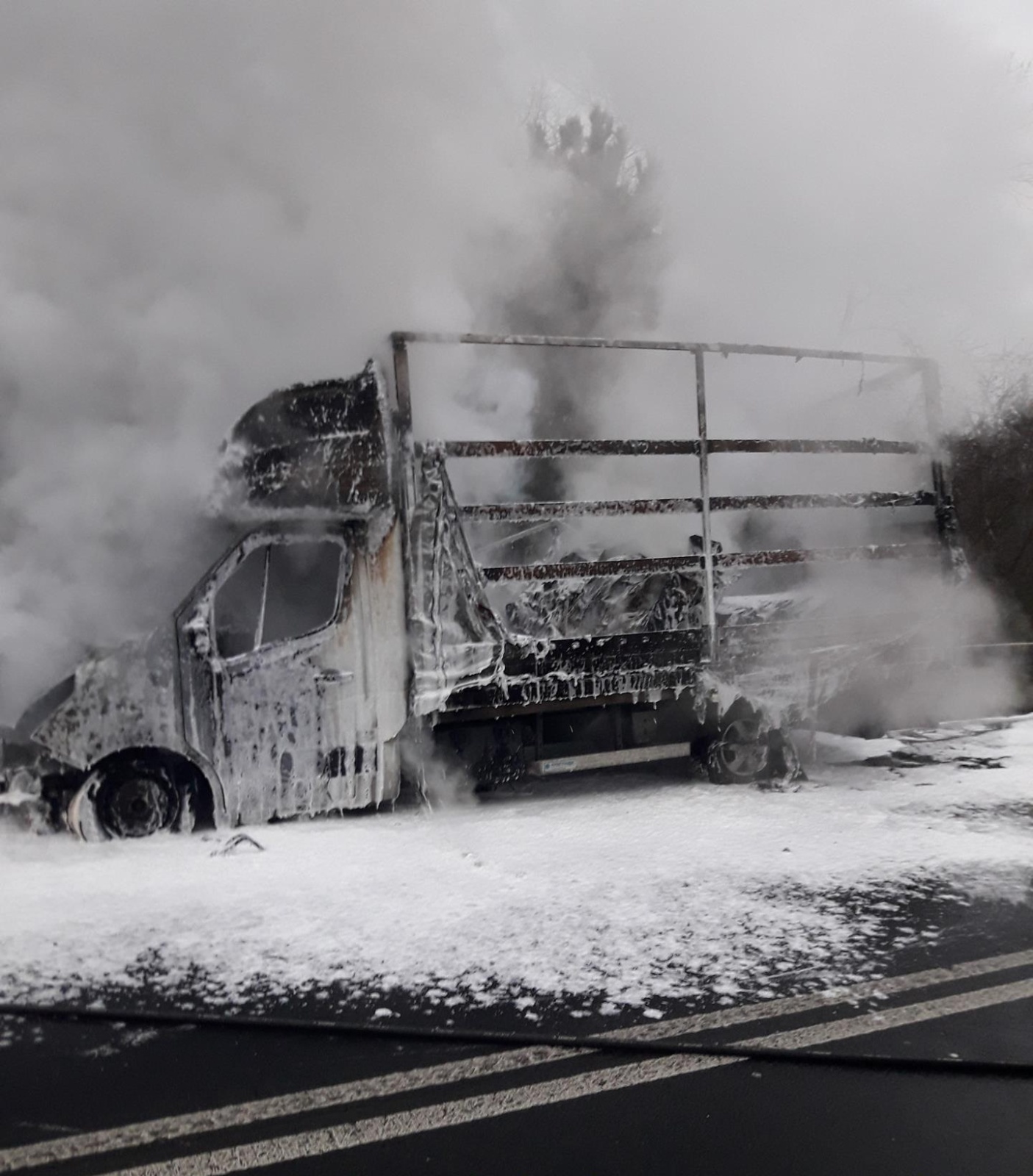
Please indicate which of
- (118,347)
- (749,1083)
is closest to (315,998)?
(749,1083)

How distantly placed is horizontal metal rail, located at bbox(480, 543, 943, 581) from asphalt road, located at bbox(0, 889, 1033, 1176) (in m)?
3.01

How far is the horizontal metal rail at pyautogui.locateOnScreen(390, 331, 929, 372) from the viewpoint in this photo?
18.8 ft

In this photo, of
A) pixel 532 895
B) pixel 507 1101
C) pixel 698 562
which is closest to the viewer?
pixel 507 1101

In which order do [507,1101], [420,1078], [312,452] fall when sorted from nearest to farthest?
[507,1101] < [420,1078] < [312,452]

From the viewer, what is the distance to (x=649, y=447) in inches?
244

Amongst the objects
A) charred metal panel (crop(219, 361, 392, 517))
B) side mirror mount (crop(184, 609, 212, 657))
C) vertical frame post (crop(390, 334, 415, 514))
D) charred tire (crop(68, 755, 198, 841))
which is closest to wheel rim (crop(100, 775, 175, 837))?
charred tire (crop(68, 755, 198, 841))

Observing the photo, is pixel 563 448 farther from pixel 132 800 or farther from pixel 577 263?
pixel 577 263

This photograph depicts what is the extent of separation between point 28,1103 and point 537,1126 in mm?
1410

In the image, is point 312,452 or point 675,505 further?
point 675,505

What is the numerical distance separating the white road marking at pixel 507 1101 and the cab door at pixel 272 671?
3.06m

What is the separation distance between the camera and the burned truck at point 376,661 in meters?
5.24

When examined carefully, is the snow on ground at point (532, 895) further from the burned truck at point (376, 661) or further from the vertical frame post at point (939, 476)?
the vertical frame post at point (939, 476)

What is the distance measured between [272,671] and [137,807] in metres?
1.05

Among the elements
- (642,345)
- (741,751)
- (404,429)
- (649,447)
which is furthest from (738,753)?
(404,429)
